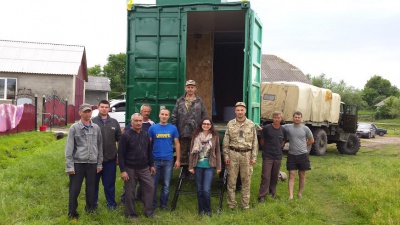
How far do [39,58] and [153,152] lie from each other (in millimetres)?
22598

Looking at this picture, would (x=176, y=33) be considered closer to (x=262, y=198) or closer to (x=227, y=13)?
(x=227, y=13)

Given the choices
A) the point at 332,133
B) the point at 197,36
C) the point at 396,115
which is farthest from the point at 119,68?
the point at 197,36

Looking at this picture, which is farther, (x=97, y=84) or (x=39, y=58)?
(x=97, y=84)

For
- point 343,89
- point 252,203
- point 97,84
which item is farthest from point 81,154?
point 343,89

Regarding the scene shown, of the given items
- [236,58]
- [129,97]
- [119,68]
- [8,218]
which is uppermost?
[119,68]

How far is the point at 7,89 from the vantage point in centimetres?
2417

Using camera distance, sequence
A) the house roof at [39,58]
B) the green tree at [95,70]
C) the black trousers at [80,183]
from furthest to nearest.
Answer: the green tree at [95,70] → the house roof at [39,58] → the black trousers at [80,183]

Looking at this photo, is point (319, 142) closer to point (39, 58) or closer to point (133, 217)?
point (133, 217)

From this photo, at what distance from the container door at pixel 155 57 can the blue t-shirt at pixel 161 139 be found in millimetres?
1073

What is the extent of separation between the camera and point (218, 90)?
35.0ft

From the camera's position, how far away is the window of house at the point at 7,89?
78.6 feet

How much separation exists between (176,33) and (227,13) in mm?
1128

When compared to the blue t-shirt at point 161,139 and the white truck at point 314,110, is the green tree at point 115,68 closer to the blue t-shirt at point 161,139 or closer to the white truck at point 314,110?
the white truck at point 314,110

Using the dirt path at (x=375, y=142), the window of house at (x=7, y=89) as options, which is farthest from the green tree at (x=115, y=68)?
the dirt path at (x=375, y=142)
